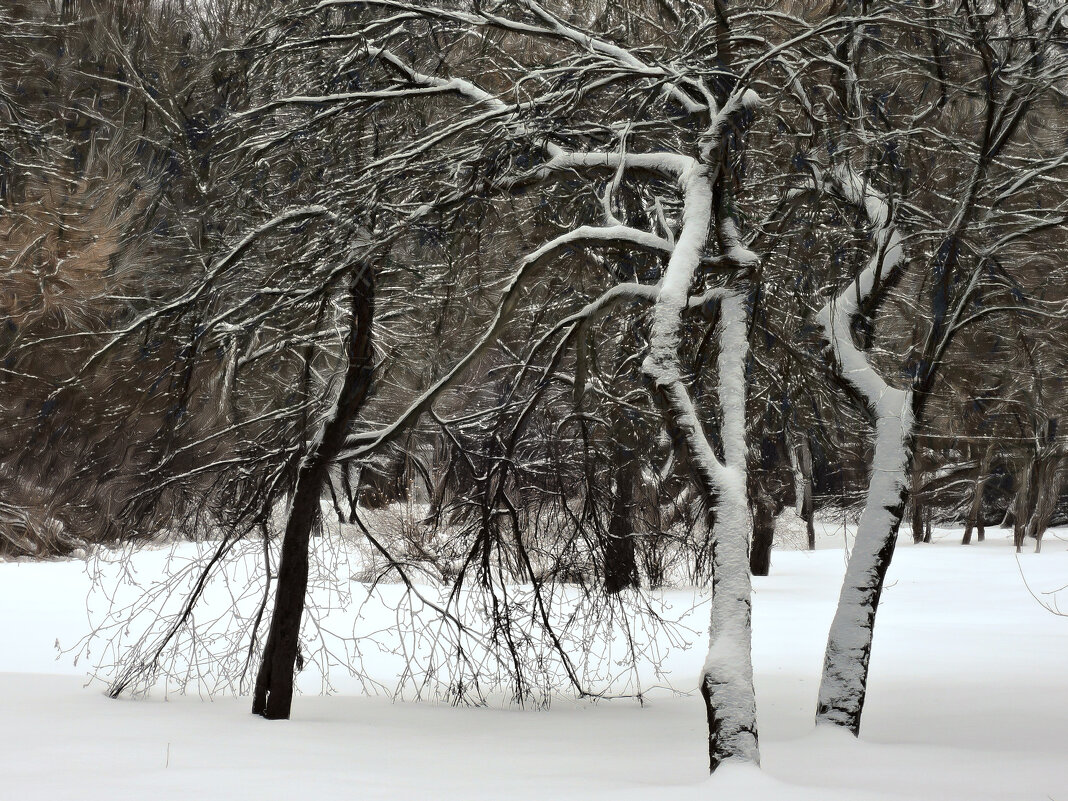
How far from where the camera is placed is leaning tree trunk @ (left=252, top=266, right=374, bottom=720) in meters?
8.06

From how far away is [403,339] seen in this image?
10.4 m

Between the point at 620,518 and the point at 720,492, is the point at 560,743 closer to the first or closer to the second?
the point at 620,518

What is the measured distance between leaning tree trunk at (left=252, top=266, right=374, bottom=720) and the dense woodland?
27 mm

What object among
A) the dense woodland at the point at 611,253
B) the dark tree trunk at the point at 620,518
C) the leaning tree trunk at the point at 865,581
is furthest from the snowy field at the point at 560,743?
the dark tree trunk at the point at 620,518

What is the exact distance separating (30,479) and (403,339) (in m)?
12.6

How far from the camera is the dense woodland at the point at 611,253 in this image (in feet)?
21.8

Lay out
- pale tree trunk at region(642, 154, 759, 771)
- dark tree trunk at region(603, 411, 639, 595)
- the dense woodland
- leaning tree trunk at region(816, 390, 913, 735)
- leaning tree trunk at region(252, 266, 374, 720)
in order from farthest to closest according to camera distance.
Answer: dark tree trunk at region(603, 411, 639, 595) < leaning tree trunk at region(252, 266, 374, 720) < leaning tree trunk at region(816, 390, 913, 735) < the dense woodland < pale tree trunk at region(642, 154, 759, 771)

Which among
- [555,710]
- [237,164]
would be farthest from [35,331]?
[555,710]

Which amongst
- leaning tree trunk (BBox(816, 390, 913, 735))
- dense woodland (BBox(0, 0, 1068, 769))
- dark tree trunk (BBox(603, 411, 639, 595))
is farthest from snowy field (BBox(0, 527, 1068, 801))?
dark tree trunk (BBox(603, 411, 639, 595))

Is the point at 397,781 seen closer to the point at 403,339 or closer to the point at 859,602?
the point at 859,602

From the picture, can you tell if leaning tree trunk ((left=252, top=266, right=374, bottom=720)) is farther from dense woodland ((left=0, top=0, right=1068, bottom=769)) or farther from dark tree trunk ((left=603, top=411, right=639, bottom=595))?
dark tree trunk ((left=603, top=411, right=639, bottom=595))

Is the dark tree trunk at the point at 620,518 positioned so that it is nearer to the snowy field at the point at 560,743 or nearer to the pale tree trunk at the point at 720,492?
the snowy field at the point at 560,743

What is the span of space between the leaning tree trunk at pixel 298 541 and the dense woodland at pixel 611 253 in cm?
3

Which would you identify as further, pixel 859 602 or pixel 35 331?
pixel 35 331
